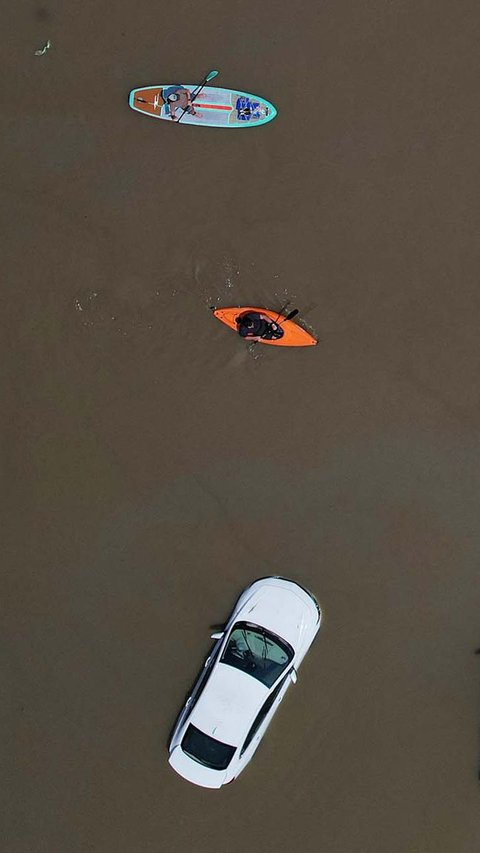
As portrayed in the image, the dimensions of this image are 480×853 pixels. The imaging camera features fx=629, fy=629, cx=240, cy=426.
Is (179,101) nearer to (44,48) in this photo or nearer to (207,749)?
(44,48)

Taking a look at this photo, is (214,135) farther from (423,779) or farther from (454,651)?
(423,779)

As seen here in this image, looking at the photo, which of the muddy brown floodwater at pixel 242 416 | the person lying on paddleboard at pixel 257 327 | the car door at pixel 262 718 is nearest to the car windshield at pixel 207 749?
the car door at pixel 262 718

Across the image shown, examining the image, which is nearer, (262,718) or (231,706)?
(231,706)

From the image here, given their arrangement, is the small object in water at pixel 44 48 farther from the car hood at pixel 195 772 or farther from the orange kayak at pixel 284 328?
the car hood at pixel 195 772

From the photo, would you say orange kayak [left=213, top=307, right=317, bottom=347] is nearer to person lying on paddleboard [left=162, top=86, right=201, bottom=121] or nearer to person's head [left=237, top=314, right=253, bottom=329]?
person's head [left=237, top=314, right=253, bottom=329]

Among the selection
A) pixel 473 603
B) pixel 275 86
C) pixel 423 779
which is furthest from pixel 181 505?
pixel 275 86

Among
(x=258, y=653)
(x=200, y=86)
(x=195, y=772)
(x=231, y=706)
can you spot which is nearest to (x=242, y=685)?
(x=231, y=706)

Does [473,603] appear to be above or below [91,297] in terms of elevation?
below
